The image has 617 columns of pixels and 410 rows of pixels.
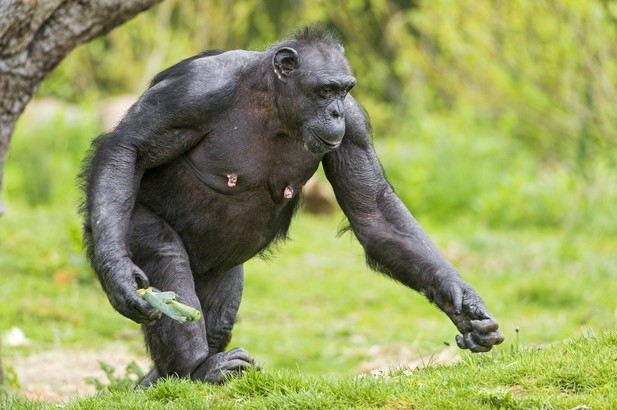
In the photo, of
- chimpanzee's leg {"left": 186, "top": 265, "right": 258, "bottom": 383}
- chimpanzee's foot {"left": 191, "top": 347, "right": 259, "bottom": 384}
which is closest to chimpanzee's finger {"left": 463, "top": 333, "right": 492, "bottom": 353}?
chimpanzee's foot {"left": 191, "top": 347, "right": 259, "bottom": 384}

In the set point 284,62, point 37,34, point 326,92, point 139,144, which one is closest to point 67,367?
point 37,34

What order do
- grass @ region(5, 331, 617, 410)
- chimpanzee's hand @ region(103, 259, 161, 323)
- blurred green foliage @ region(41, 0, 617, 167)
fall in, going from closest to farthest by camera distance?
grass @ region(5, 331, 617, 410)
chimpanzee's hand @ region(103, 259, 161, 323)
blurred green foliage @ region(41, 0, 617, 167)

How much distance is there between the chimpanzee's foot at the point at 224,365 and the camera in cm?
482

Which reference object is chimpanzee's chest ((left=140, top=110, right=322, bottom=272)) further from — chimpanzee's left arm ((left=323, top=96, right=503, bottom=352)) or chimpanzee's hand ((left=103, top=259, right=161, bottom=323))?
chimpanzee's hand ((left=103, top=259, right=161, bottom=323))

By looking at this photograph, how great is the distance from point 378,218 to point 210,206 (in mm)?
876

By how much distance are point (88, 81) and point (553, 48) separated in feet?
35.9

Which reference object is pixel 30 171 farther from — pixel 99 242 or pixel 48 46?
pixel 99 242

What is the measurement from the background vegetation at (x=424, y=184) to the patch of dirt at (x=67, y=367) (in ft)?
0.87

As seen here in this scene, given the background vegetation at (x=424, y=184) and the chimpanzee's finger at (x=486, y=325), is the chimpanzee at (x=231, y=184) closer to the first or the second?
the chimpanzee's finger at (x=486, y=325)

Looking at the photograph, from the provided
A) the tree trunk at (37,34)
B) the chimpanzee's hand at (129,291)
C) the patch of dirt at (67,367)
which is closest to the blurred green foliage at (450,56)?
the tree trunk at (37,34)

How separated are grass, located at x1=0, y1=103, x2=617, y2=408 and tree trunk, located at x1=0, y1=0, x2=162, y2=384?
2.07m

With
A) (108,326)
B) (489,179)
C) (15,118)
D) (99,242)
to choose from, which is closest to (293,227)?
(489,179)

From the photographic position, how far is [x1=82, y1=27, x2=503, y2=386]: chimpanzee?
4945mm

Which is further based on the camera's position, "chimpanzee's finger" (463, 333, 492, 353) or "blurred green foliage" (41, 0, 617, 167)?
"blurred green foliage" (41, 0, 617, 167)
